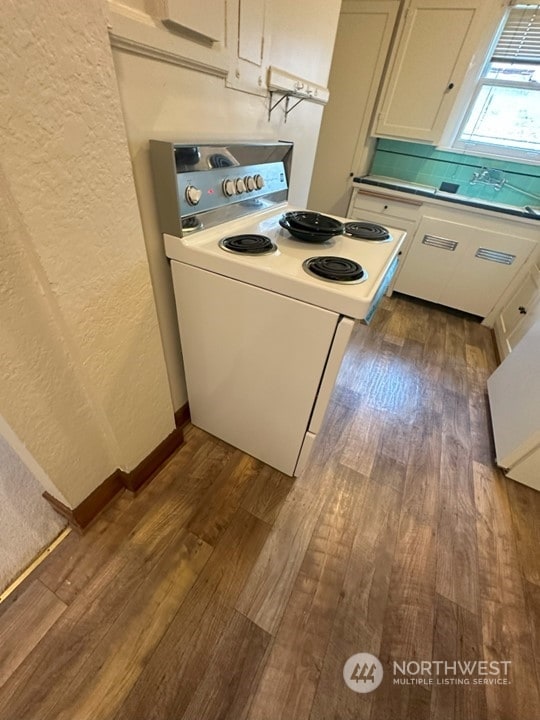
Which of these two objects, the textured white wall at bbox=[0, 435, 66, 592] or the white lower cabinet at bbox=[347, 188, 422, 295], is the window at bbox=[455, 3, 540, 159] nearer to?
the white lower cabinet at bbox=[347, 188, 422, 295]

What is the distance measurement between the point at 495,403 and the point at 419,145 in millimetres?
2272

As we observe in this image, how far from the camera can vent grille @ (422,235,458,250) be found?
2.32 m

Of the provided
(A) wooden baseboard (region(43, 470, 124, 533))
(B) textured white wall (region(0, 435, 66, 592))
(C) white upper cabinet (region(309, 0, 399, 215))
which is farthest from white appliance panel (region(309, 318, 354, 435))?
(C) white upper cabinet (region(309, 0, 399, 215))

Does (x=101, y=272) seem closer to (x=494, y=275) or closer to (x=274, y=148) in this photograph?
(x=274, y=148)

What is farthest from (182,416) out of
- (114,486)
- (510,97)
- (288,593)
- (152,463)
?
(510,97)

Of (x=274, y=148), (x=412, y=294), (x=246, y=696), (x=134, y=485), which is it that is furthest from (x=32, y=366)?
(x=412, y=294)

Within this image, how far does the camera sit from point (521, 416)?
1355 millimetres

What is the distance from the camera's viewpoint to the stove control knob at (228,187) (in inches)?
39.0

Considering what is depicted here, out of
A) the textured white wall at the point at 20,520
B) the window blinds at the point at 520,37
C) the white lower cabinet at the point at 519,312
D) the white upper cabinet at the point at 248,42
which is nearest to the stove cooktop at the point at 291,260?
the white upper cabinet at the point at 248,42

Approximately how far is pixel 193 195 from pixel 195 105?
265 millimetres

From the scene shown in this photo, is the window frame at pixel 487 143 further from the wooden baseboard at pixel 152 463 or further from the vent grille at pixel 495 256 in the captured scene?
the wooden baseboard at pixel 152 463

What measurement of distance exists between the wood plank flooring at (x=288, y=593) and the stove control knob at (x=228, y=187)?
1032mm

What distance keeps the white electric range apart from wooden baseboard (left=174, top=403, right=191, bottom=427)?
0.61ft

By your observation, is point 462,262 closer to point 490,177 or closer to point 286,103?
point 490,177
